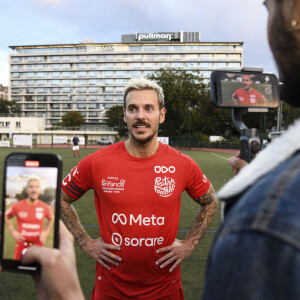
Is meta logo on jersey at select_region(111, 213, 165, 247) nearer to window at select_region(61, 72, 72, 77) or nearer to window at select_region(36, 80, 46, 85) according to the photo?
window at select_region(61, 72, 72, 77)

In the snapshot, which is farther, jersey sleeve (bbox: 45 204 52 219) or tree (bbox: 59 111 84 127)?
tree (bbox: 59 111 84 127)

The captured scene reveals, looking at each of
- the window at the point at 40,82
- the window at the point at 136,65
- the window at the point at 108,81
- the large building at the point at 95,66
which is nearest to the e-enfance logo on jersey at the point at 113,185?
the large building at the point at 95,66

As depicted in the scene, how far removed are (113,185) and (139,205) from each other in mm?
247

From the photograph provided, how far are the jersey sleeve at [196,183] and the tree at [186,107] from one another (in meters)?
45.9

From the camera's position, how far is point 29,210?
1.06m

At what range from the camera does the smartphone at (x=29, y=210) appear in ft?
3.40

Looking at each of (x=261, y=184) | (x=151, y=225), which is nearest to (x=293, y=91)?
(x=261, y=184)

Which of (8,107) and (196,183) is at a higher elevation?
(8,107)

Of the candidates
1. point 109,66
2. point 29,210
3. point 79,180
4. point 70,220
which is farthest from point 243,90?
point 109,66

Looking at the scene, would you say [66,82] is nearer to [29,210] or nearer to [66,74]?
[66,74]

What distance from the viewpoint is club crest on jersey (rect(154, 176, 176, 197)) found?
245 cm

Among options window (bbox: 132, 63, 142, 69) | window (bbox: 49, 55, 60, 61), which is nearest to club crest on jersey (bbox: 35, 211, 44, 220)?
window (bbox: 132, 63, 142, 69)

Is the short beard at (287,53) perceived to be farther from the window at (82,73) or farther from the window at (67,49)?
the window at (67,49)

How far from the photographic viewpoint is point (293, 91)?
0.67 meters
